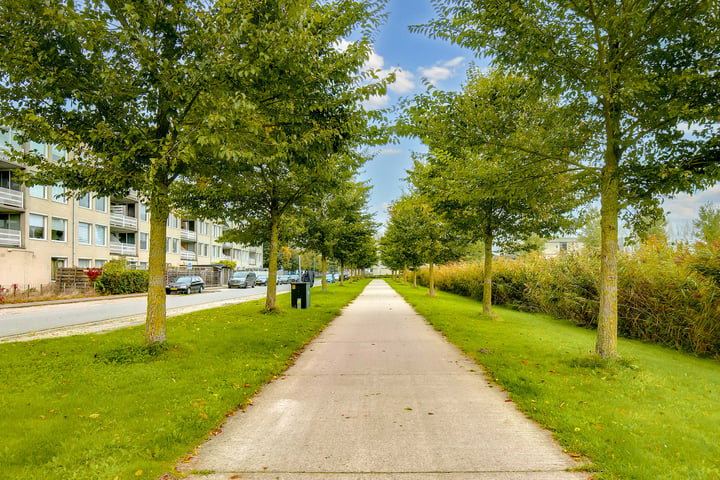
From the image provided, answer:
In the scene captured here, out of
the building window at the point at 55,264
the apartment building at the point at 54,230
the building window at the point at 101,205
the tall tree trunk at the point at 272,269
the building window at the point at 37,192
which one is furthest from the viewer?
the building window at the point at 101,205

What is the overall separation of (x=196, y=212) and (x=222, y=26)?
865 centimetres

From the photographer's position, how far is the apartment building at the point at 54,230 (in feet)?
90.2

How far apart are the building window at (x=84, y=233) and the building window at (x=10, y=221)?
4901mm

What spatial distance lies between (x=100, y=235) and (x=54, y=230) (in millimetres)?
5217

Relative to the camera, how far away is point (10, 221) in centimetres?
2897

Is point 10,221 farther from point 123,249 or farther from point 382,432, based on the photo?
point 382,432

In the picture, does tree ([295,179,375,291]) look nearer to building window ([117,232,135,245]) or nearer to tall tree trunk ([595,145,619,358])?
tall tree trunk ([595,145,619,358])

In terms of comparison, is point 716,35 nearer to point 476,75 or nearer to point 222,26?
point 222,26

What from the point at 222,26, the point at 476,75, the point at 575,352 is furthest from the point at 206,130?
the point at 476,75

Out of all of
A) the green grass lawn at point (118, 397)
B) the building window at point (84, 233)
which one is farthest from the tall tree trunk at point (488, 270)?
the building window at point (84, 233)

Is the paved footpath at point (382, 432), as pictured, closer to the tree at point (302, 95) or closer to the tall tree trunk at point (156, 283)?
the tall tree trunk at point (156, 283)

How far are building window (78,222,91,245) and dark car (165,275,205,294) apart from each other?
315 inches

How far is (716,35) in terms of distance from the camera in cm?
607

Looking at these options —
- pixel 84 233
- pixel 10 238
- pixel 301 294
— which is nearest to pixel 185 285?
pixel 84 233
